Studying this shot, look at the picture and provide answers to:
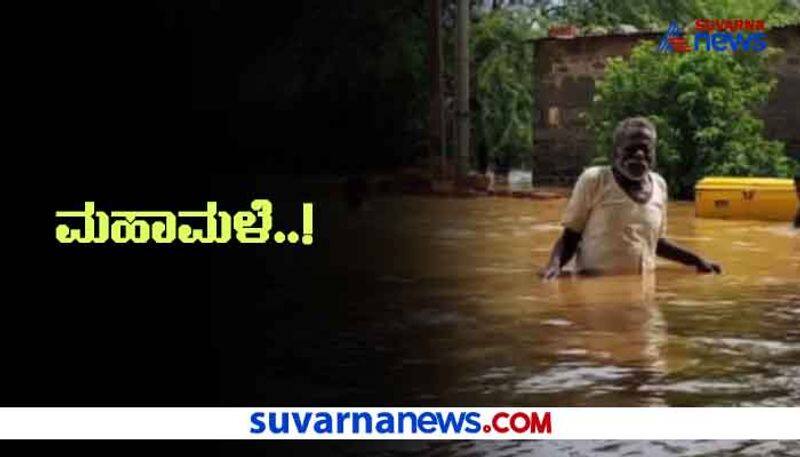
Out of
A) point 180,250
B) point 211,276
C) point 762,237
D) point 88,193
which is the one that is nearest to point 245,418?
point 88,193

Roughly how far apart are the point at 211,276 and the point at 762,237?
5677 millimetres

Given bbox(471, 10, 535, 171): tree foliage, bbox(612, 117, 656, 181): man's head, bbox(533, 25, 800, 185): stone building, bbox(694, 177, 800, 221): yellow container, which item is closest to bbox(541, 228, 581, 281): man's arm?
bbox(612, 117, 656, 181): man's head

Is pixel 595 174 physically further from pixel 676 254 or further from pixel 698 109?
pixel 698 109

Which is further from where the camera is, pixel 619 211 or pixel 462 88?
pixel 462 88

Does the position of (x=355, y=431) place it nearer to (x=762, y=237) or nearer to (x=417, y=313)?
(x=417, y=313)

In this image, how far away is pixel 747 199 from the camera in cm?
1375

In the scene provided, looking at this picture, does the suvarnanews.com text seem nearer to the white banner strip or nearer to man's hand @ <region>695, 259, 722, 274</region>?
the white banner strip

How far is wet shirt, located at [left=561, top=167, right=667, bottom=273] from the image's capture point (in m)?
7.73

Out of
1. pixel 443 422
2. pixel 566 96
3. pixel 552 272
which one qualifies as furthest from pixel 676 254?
pixel 566 96

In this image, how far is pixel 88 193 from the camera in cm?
617

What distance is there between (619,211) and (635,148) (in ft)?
1.17

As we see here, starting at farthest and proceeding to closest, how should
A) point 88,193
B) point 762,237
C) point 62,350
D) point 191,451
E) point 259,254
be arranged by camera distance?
point 762,237 < point 259,254 < point 88,193 < point 62,350 < point 191,451

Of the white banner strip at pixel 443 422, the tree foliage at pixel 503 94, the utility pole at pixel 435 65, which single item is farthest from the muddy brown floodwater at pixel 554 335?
the tree foliage at pixel 503 94

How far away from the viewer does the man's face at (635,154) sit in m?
7.55
